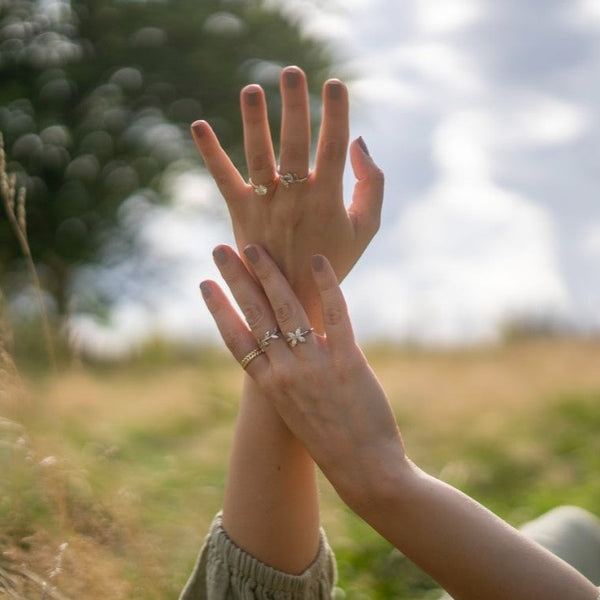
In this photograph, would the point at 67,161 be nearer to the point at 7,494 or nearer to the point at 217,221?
the point at 217,221

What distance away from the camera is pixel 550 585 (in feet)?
3.92

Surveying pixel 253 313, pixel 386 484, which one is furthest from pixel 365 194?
pixel 386 484

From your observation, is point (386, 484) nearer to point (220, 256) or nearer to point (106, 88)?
point (220, 256)

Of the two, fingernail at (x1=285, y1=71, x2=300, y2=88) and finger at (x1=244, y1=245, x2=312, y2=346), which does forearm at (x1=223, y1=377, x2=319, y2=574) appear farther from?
fingernail at (x1=285, y1=71, x2=300, y2=88)

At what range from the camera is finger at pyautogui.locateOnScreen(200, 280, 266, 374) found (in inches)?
54.9

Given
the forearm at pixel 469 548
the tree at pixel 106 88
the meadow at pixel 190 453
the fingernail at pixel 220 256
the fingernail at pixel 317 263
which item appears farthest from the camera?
the tree at pixel 106 88

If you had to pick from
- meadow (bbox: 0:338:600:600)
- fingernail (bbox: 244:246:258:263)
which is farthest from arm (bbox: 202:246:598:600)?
meadow (bbox: 0:338:600:600)

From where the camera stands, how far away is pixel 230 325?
1.42m

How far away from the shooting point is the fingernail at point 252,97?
1348 millimetres

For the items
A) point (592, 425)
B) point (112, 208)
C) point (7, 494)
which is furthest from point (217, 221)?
point (7, 494)

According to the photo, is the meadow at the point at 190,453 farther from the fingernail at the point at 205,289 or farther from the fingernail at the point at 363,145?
the fingernail at the point at 363,145

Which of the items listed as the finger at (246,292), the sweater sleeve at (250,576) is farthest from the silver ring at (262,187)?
the sweater sleeve at (250,576)

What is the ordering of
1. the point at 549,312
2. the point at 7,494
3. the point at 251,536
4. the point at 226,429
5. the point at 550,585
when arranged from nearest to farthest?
the point at 550,585, the point at 251,536, the point at 7,494, the point at 226,429, the point at 549,312

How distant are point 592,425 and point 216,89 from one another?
25.4 ft
